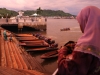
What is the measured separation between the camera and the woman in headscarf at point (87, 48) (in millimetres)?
1666

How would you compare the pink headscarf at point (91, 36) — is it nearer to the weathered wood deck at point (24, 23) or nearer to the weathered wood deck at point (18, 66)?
the weathered wood deck at point (18, 66)

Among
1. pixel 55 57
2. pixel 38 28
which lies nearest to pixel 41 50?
pixel 55 57

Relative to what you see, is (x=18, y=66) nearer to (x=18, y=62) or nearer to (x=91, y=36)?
(x=18, y=62)

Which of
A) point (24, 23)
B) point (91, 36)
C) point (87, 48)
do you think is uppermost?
point (91, 36)

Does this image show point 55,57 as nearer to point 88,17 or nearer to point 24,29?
point 88,17

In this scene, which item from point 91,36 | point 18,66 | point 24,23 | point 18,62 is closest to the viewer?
point 91,36

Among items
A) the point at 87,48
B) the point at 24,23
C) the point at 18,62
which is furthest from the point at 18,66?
the point at 24,23

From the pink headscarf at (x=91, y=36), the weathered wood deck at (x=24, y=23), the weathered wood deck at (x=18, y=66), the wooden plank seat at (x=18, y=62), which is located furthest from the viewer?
the weathered wood deck at (x=24, y=23)

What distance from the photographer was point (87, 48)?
167 cm

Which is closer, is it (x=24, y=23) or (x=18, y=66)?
(x=18, y=66)

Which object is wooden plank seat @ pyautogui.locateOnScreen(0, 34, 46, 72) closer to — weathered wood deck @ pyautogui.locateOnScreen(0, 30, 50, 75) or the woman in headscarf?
weathered wood deck @ pyautogui.locateOnScreen(0, 30, 50, 75)

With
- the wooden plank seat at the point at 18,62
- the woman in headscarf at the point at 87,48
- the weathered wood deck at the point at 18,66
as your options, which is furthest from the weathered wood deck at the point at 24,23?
the woman in headscarf at the point at 87,48

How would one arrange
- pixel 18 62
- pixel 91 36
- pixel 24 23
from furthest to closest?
pixel 24 23 → pixel 18 62 → pixel 91 36

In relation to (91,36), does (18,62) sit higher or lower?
lower
